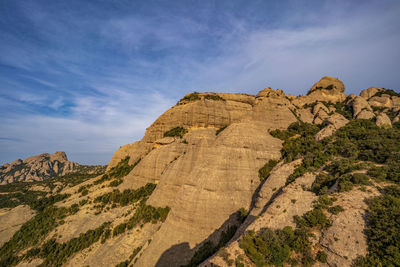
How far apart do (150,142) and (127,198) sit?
16.4m

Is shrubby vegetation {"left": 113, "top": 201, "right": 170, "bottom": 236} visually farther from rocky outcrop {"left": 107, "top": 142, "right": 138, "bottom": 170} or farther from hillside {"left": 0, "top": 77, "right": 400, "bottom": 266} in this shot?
rocky outcrop {"left": 107, "top": 142, "right": 138, "bottom": 170}

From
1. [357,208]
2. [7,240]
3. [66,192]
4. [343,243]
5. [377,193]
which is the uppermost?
[377,193]

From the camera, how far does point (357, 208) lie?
13180 mm

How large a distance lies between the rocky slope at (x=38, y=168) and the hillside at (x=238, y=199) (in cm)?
11488

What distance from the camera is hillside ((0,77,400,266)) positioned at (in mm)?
12852

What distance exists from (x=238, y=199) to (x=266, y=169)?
23.0 feet

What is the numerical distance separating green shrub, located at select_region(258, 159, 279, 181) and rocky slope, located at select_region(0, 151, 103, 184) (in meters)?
143

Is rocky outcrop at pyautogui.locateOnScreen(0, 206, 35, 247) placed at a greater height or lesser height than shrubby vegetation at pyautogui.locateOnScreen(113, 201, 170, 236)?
lesser

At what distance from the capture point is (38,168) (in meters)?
150

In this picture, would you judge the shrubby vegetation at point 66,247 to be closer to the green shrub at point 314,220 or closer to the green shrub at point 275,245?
the green shrub at point 275,245

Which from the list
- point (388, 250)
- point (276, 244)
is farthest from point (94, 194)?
point (388, 250)

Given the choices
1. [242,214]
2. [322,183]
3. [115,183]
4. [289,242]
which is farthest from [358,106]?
[115,183]

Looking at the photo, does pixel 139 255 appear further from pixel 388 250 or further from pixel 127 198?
pixel 388 250

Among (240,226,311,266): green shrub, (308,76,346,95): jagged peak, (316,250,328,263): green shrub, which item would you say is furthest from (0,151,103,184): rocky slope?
(308,76,346,95): jagged peak
